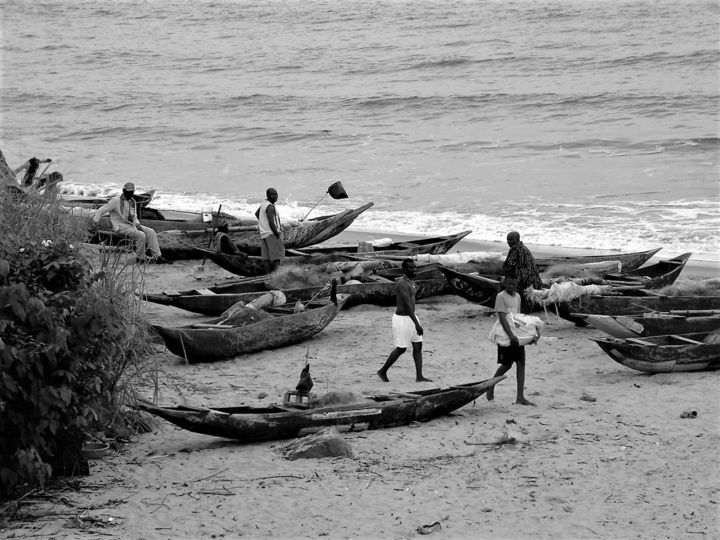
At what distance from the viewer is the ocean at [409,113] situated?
2058cm

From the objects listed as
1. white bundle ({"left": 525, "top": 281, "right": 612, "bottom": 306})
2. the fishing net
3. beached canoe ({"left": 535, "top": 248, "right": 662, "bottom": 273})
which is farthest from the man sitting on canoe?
the fishing net

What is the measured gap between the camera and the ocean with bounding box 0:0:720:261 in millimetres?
20578

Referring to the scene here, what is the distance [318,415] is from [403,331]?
1920 millimetres

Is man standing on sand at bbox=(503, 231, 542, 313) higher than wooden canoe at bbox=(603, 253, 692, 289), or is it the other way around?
man standing on sand at bbox=(503, 231, 542, 313)

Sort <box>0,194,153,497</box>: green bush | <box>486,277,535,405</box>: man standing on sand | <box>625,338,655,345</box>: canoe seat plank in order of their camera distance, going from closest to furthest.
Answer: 1. <box>0,194,153,497</box>: green bush
2. <box>486,277,535,405</box>: man standing on sand
3. <box>625,338,655,345</box>: canoe seat plank

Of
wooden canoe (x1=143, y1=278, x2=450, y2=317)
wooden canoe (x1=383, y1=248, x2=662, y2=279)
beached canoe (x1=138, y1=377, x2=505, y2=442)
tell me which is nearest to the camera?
beached canoe (x1=138, y1=377, x2=505, y2=442)

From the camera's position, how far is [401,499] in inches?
279

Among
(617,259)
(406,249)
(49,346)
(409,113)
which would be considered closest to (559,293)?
(617,259)

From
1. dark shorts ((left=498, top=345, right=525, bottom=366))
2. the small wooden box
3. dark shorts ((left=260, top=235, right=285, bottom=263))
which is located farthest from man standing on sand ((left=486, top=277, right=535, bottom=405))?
dark shorts ((left=260, top=235, right=285, bottom=263))

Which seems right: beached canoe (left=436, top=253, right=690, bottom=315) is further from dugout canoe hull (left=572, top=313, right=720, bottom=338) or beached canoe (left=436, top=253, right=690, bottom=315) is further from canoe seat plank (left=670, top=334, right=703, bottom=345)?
canoe seat plank (left=670, top=334, right=703, bottom=345)

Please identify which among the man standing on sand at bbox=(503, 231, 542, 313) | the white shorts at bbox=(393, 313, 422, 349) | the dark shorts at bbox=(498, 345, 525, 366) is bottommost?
the dark shorts at bbox=(498, 345, 525, 366)

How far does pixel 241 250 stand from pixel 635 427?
8.47 metres

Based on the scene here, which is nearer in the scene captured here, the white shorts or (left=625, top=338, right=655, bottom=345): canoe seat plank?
the white shorts

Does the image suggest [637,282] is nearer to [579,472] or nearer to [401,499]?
[579,472]
